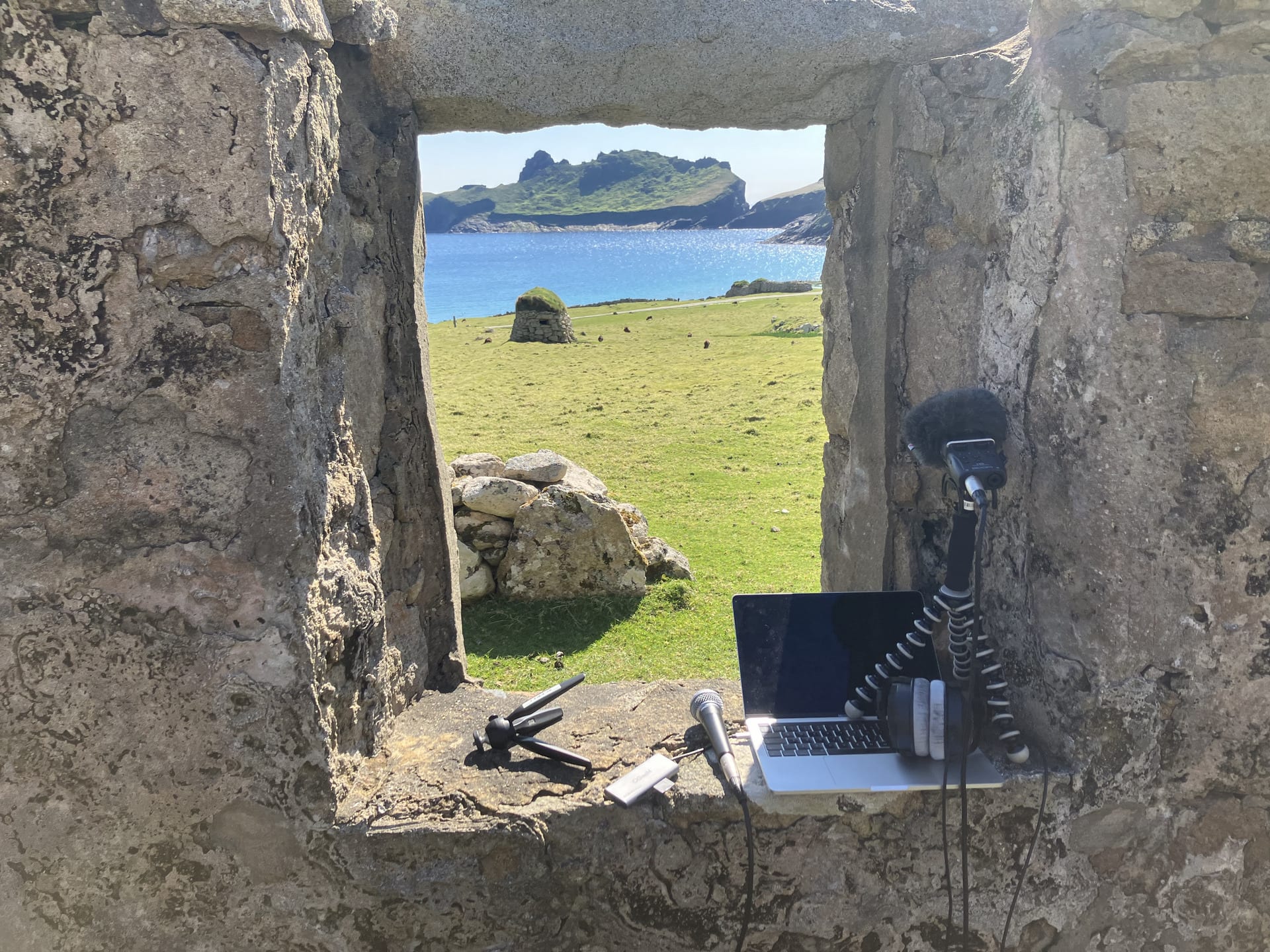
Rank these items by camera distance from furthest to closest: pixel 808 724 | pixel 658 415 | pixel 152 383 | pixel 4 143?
pixel 658 415 < pixel 808 724 < pixel 152 383 < pixel 4 143

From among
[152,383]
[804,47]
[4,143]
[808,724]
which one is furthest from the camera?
[804,47]

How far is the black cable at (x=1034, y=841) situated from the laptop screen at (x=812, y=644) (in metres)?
0.50

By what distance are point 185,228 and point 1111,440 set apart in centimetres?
218

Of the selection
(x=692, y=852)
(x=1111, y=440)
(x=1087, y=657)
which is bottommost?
(x=692, y=852)

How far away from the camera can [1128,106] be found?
1.94m

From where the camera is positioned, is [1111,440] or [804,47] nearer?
[1111,440]

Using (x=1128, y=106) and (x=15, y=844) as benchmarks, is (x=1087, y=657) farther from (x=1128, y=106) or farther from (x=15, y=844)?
(x=15, y=844)

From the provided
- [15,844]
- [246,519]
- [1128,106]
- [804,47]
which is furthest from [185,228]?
[1128,106]

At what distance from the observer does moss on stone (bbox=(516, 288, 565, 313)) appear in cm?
1619

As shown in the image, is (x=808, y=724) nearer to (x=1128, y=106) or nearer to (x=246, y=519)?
(x=246, y=519)

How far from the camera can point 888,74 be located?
2.80 m

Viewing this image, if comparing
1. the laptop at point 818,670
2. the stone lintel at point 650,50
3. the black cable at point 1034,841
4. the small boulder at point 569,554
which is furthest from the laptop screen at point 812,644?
the small boulder at point 569,554

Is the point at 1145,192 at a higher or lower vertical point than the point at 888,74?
lower

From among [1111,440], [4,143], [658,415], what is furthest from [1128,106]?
[658,415]
